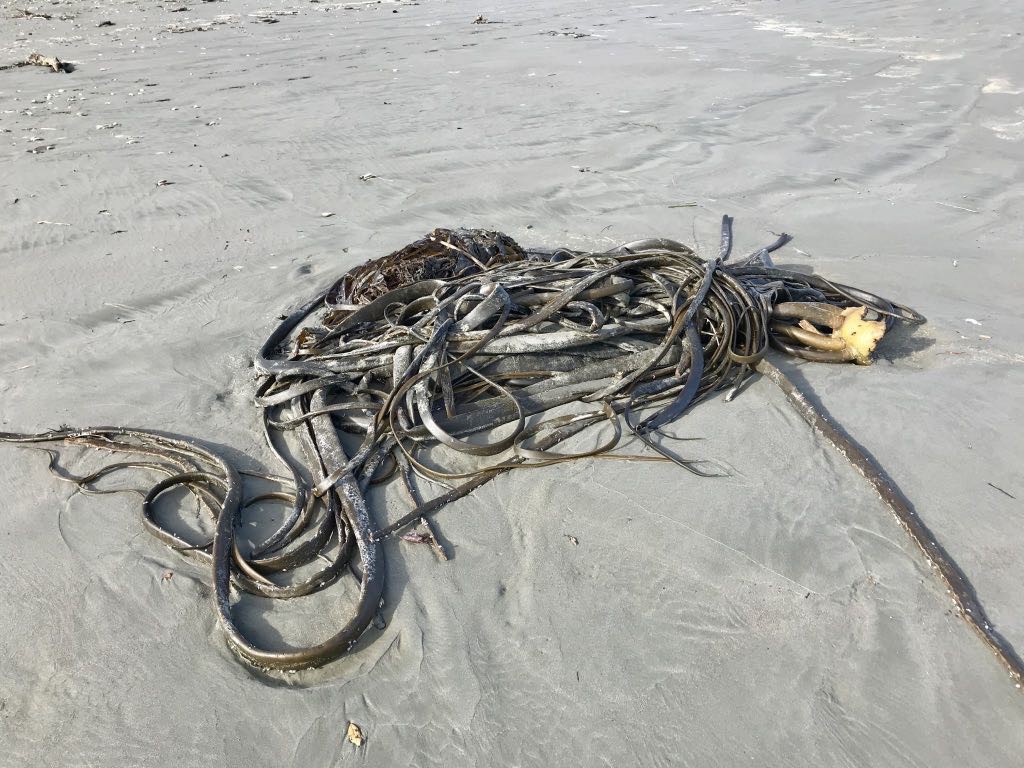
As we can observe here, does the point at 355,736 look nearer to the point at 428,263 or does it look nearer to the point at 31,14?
the point at 428,263

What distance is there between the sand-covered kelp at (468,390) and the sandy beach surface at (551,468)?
0.30 feet

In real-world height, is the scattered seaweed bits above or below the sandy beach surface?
below

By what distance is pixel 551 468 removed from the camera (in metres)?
2.52

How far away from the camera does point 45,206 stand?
16.0ft

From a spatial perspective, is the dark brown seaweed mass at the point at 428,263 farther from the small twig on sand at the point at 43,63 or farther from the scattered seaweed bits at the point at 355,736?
the small twig on sand at the point at 43,63

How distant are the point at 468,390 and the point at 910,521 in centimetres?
167

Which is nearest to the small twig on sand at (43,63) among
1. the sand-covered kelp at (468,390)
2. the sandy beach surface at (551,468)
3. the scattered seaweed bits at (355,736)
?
the sandy beach surface at (551,468)

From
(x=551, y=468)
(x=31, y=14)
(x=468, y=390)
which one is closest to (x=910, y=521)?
(x=551, y=468)

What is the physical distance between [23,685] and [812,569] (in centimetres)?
232

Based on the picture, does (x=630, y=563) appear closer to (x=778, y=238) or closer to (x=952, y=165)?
(x=778, y=238)

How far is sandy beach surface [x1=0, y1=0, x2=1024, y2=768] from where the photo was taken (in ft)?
5.77

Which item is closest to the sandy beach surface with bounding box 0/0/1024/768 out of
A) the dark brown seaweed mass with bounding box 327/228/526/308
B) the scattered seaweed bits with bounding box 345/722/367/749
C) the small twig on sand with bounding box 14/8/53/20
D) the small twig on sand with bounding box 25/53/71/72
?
the scattered seaweed bits with bounding box 345/722/367/749

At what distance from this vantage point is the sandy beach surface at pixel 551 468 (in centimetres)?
176

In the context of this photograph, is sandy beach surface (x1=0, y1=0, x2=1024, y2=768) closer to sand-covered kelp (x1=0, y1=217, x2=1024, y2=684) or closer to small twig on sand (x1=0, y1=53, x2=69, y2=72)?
sand-covered kelp (x1=0, y1=217, x2=1024, y2=684)
